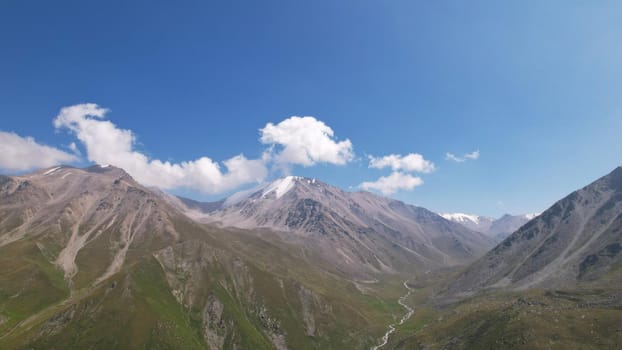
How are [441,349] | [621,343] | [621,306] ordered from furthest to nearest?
[441,349], [621,306], [621,343]

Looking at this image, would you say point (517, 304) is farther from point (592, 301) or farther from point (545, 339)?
point (545, 339)

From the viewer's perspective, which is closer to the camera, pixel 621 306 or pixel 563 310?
pixel 621 306

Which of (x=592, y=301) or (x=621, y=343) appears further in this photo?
(x=592, y=301)

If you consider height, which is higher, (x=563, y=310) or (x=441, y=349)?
(x=563, y=310)

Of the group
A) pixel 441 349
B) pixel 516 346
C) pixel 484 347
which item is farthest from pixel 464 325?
pixel 516 346

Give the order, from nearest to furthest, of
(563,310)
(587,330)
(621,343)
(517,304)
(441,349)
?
(621,343), (587,330), (563,310), (441,349), (517,304)

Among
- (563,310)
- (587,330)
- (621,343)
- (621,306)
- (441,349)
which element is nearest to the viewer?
(621,343)

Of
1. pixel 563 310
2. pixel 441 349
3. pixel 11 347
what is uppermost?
pixel 11 347

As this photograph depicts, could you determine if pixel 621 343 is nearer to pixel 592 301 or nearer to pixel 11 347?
pixel 592 301

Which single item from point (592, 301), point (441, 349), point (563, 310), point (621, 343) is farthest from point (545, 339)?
point (592, 301)
